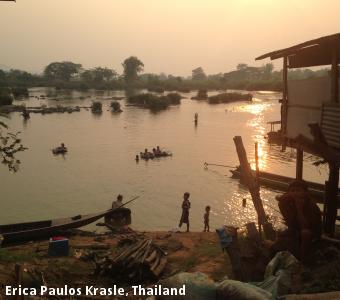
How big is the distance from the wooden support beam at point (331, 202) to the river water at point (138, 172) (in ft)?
28.8

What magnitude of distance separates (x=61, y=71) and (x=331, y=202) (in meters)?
177

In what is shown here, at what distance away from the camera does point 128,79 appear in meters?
173

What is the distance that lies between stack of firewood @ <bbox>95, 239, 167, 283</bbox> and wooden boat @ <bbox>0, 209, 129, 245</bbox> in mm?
5355

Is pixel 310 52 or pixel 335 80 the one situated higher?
pixel 310 52

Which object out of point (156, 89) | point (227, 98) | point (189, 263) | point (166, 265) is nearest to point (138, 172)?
point (189, 263)

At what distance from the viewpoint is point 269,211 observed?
20391 mm

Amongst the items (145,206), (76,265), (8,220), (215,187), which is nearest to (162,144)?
(215,187)

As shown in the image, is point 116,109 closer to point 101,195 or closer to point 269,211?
point 101,195

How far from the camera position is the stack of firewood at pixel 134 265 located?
30.5 ft

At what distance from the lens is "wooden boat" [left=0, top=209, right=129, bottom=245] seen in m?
14.2

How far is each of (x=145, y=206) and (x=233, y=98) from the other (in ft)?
234

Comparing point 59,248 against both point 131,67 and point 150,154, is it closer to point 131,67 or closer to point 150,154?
point 150,154

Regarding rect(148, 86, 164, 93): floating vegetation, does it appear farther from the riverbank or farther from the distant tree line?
the riverbank

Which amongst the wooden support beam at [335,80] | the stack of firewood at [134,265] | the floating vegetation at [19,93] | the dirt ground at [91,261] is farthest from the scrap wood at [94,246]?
the floating vegetation at [19,93]
